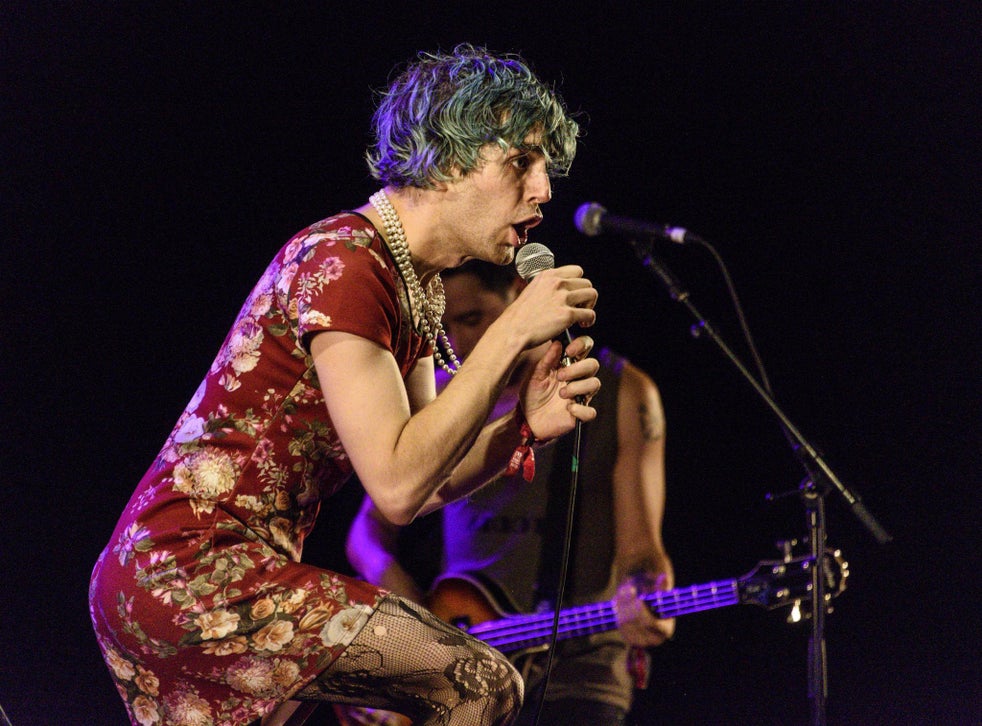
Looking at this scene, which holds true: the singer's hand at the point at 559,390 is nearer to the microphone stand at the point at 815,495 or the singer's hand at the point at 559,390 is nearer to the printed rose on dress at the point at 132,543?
the printed rose on dress at the point at 132,543

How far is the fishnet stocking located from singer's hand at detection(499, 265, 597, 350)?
44cm

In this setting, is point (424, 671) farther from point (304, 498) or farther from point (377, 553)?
point (377, 553)

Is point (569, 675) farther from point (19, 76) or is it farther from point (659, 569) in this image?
point (19, 76)

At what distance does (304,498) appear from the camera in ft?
4.70

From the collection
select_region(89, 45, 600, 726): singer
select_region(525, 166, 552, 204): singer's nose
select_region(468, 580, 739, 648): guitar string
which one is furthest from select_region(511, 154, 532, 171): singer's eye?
select_region(468, 580, 739, 648): guitar string

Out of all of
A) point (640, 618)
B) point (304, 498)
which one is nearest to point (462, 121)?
point (304, 498)

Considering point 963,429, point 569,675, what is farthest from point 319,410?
point 963,429

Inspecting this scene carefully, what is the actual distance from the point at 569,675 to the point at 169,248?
1863 mm

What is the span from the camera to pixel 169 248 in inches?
113

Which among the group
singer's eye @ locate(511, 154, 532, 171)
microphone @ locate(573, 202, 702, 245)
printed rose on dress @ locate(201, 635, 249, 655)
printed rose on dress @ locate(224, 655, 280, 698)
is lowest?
printed rose on dress @ locate(224, 655, 280, 698)

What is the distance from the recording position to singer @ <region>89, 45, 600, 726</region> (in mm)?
1277

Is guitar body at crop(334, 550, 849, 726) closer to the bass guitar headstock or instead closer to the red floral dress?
the bass guitar headstock

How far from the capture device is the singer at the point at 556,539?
2973mm

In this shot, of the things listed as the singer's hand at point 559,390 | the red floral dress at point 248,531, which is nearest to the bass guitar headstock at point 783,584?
the singer's hand at point 559,390
